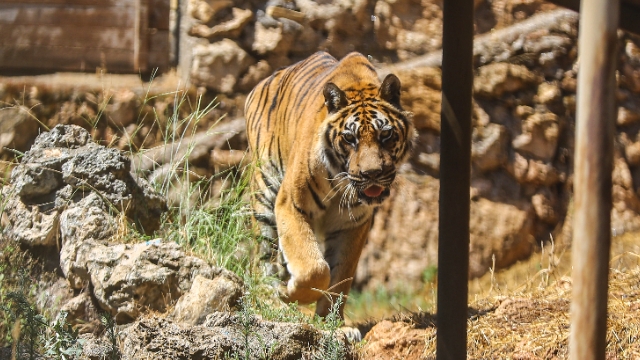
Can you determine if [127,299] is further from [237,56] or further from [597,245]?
[237,56]

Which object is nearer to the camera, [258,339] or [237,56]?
[258,339]

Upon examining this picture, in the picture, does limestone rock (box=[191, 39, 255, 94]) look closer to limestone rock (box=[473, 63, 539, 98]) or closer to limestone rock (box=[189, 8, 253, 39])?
limestone rock (box=[189, 8, 253, 39])

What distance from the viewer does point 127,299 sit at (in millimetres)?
4406

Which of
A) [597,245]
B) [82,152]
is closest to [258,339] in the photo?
[597,245]

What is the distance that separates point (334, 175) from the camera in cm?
547

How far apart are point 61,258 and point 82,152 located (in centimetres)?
66

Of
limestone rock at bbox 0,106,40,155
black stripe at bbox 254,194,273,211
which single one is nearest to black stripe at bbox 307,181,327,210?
black stripe at bbox 254,194,273,211

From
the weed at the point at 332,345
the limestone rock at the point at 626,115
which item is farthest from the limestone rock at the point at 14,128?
the limestone rock at the point at 626,115

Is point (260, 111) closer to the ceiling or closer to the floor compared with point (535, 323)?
closer to the ceiling

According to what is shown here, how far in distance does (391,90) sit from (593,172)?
10.5 feet

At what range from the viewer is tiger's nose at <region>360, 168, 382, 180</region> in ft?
16.8

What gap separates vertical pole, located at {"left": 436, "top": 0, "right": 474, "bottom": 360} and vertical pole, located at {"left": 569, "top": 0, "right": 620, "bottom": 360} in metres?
1.07

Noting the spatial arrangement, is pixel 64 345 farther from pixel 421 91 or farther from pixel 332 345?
pixel 421 91

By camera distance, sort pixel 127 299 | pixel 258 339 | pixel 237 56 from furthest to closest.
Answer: pixel 237 56, pixel 127 299, pixel 258 339
